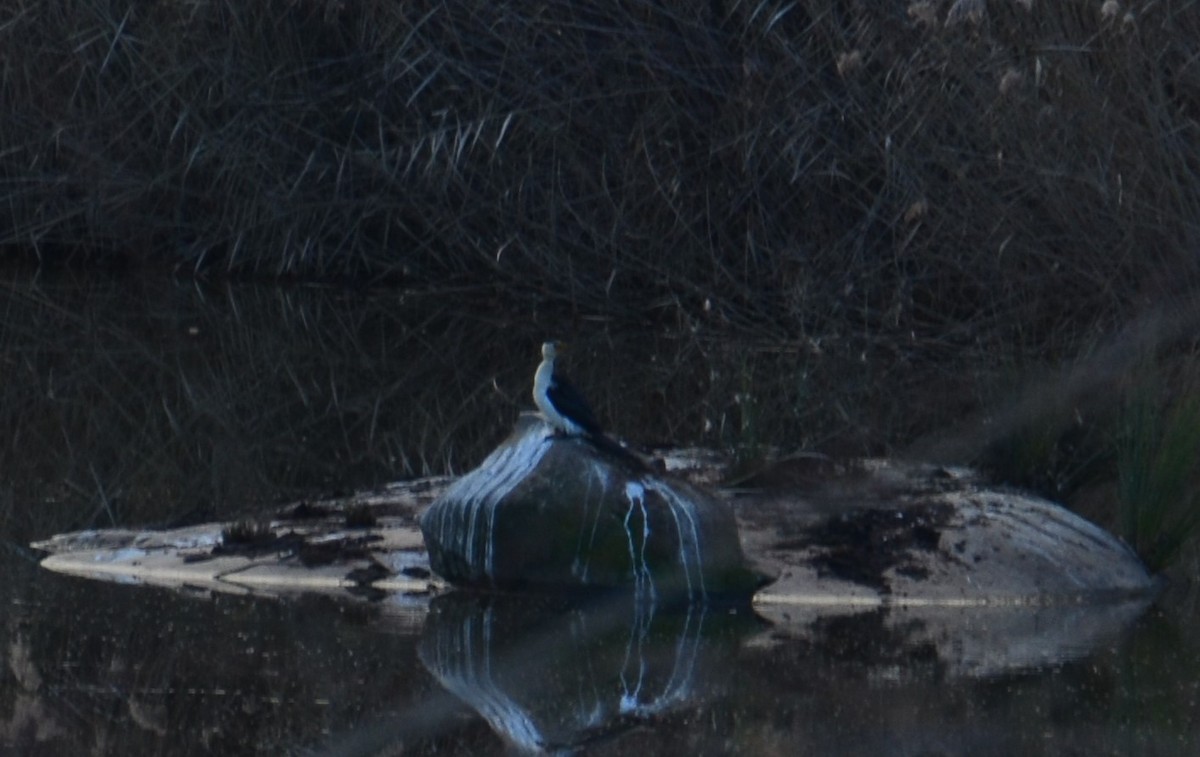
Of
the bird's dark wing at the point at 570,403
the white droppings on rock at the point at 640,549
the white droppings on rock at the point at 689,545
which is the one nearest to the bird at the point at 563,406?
the bird's dark wing at the point at 570,403

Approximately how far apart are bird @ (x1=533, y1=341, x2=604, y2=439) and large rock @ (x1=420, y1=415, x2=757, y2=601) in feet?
0.53

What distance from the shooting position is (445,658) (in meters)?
5.08

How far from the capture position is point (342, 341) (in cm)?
1173

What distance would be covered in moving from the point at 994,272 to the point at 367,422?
3478 mm

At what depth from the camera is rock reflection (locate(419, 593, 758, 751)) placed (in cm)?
462

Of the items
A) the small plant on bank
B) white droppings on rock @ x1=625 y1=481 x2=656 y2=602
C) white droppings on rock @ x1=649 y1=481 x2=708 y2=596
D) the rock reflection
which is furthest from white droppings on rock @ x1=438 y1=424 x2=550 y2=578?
the small plant on bank

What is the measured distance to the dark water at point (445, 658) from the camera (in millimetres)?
4453

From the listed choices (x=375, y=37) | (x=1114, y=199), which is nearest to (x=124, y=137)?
(x=375, y=37)

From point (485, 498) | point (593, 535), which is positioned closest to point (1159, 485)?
point (593, 535)

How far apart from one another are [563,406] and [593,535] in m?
0.43

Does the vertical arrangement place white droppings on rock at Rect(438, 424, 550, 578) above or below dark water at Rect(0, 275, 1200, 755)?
above

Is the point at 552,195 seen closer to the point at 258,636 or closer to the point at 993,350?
the point at 993,350

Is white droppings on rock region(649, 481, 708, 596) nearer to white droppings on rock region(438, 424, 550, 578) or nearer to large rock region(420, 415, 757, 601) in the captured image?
large rock region(420, 415, 757, 601)

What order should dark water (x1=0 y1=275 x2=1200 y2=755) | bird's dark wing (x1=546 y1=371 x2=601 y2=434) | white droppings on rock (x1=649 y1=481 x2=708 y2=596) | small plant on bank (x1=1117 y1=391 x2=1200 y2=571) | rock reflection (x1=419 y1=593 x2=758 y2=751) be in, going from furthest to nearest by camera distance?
small plant on bank (x1=1117 y1=391 x2=1200 y2=571)
bird's dark wing (x1=546 y1=371 x2=601 y2=434)
white droppings on rock (x1=649 y1=481 x2=708 y2=596)
rock reflection (x1=419 y1=593 x2=758 y2=751)
dark water (x1=0 y1=275 x2=1200 y2=755)
